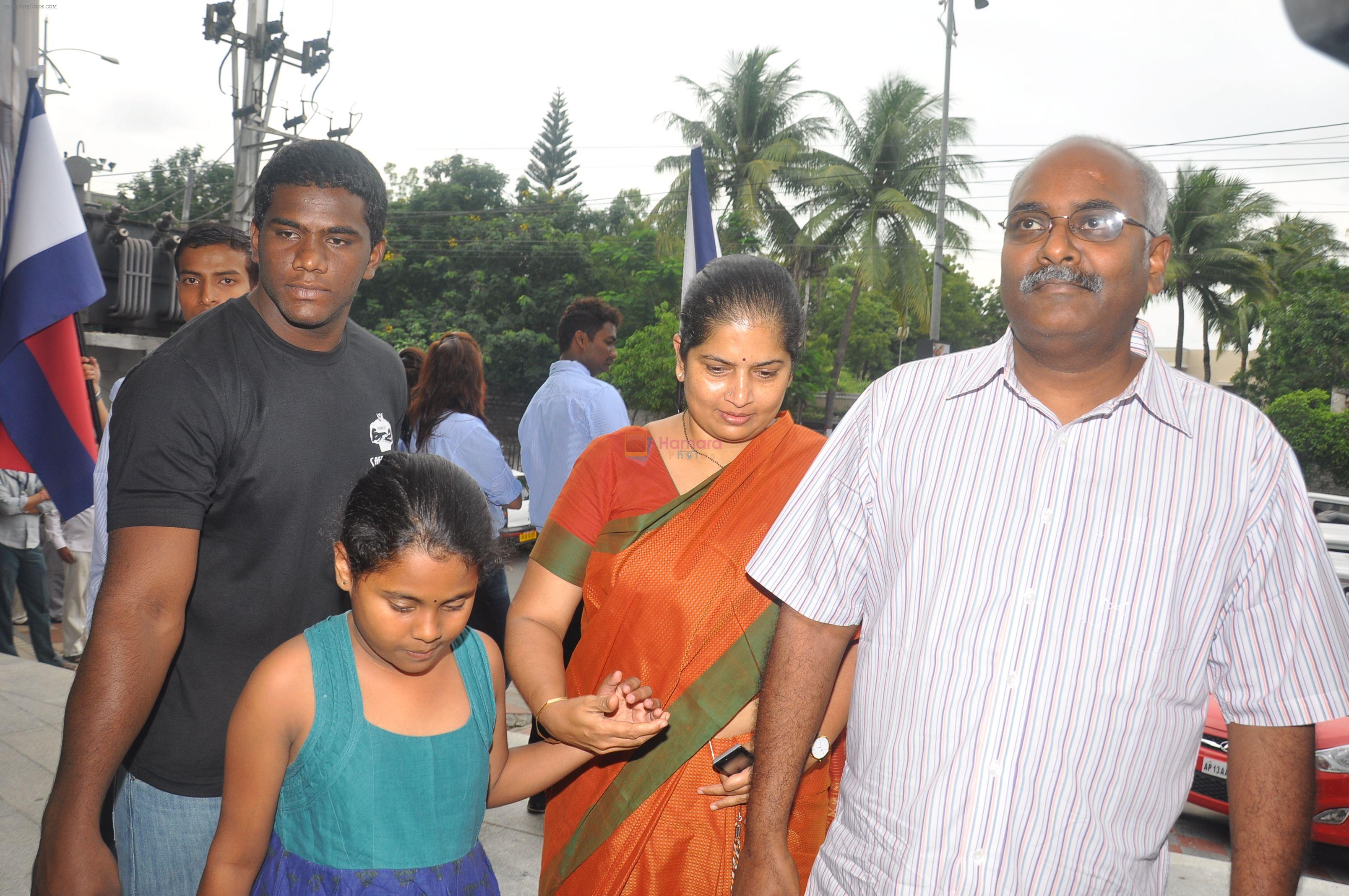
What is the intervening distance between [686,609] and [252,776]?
0.83 metres

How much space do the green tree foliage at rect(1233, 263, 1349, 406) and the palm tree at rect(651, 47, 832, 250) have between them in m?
12.4

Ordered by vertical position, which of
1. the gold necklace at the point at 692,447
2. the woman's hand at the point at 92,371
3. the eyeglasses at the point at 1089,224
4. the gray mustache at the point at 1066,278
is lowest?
the woman's hand at the point at 92,371

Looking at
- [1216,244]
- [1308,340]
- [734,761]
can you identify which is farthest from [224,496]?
[1216,244]

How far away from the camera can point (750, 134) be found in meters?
29.1

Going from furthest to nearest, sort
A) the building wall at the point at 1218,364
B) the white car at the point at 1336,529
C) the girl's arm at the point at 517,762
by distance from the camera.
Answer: the building wall at the point at 1218,364 → the white car at the point at 1336,529 → the girl's arm at the point at 517,762

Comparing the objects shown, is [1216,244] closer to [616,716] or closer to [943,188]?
[943,188]

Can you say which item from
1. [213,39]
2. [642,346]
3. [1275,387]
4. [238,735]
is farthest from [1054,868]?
[1275,387]

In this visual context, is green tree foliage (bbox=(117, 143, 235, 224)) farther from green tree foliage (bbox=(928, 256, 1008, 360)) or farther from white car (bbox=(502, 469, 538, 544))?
green tree foliage (bbox=(928, 256, 1008, 360))

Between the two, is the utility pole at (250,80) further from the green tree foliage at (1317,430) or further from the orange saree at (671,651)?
the green tree foliage at (1317,430)

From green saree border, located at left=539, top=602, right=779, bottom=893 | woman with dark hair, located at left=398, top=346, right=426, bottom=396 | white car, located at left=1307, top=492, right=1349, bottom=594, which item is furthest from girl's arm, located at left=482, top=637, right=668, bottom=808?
white car, located at left=1307, top=492, right=1349, bottom=594

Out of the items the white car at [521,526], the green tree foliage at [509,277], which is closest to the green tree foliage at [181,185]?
the green tree foliage at [509,277]

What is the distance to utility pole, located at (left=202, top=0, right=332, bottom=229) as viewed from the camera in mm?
13477

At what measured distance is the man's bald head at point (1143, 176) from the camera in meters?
1.67

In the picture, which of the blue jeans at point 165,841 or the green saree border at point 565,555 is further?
the green saree border at point 565,555
